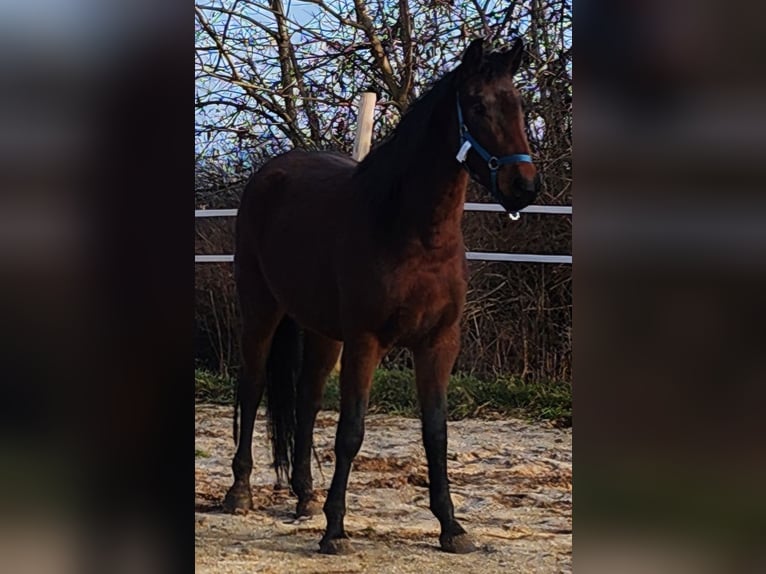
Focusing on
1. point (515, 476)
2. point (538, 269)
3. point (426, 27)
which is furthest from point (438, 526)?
point (426, 27)

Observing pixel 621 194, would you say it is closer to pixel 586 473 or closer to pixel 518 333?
pixel 518 333

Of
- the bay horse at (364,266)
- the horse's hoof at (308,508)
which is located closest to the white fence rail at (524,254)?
the bay horse at (364,266)

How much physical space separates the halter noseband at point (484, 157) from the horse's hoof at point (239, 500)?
1.57m

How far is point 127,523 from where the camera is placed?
12.4 feet

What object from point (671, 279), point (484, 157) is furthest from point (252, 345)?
point (671, 279)

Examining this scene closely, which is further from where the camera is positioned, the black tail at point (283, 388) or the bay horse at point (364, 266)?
the black tail at point (283, 388)

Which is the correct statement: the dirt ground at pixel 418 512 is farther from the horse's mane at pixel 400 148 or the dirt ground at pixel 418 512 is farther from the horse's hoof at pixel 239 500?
the horse's mane at pixel 400 148

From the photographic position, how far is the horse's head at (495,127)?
10.8 ft

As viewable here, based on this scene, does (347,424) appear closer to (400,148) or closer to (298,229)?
(298,229)

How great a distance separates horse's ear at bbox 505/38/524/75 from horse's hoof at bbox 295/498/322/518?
1800 millimetres

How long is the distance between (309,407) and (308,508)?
0.39 metres

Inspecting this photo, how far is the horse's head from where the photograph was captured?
3.29 meters

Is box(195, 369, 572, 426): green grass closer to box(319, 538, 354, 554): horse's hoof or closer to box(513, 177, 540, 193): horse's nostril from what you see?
box(319, 538, 354, 554): horse's hoof

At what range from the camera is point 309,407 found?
3.76 m
